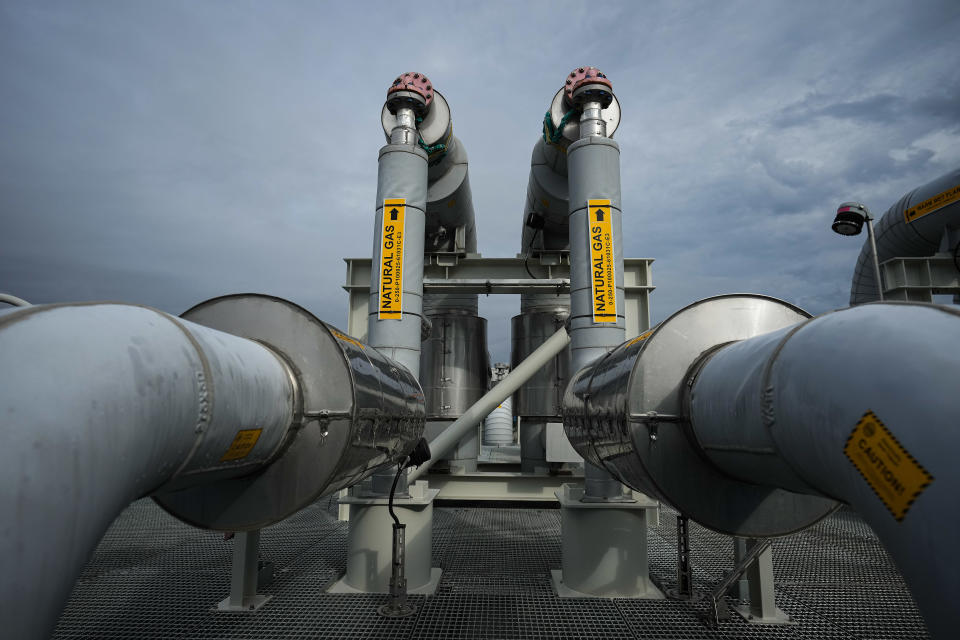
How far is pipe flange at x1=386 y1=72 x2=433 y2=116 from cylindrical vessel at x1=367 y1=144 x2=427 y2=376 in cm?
45

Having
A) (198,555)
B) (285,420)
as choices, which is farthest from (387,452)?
(198,555)

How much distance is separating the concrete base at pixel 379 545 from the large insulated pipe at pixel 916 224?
7849mm

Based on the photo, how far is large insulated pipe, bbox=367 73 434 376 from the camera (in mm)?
4797

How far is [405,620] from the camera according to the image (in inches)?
162

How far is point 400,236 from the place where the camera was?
4.91 meters

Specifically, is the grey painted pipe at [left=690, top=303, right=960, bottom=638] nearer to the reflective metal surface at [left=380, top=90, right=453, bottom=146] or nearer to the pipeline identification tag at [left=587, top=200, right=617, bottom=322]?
the pipeline identification tag at [left=587, top=200, right=617, bottom=322]

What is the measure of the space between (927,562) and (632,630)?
3.55 m

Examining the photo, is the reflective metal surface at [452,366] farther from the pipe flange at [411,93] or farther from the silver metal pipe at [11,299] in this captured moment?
the silver metal pipe at [11,299]

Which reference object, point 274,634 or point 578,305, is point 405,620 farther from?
point 578,305

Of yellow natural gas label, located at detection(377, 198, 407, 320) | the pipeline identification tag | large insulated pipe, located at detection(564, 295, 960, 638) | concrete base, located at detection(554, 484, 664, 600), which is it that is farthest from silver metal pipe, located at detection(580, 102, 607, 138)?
concrete base, located at detection(554, 484, 664, 600)

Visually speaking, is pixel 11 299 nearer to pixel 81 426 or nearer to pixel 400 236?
pixel 81 426

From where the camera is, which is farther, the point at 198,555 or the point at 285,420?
the point at 198,555

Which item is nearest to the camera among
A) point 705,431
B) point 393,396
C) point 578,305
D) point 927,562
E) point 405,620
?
point 927,562

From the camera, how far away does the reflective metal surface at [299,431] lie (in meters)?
2.00
